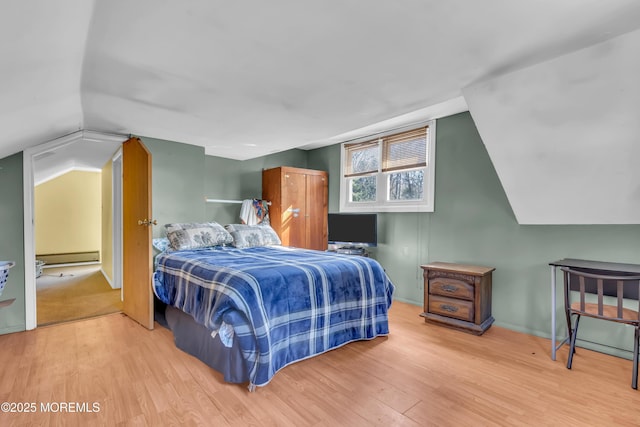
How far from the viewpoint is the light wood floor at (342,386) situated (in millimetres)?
1799

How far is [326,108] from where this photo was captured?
107 inches

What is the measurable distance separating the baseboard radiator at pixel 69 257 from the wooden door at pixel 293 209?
5.37m

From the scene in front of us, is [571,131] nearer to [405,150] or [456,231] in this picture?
[456,231]

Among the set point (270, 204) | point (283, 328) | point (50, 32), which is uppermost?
point (50, 32)

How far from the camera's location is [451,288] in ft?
10.6

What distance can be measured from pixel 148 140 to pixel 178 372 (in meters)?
2.72

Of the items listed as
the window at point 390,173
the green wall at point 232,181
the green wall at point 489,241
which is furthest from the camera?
the green wall at point 232,181

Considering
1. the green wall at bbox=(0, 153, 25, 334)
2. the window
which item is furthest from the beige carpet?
the window

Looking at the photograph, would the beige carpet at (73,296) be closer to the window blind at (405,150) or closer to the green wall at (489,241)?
the green wall at (489,241)

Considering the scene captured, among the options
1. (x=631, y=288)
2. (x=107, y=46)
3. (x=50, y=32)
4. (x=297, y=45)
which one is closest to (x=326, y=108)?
(x=297, y=45)

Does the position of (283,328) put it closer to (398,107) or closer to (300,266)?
(300,266)

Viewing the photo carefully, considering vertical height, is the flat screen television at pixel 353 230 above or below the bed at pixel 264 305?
above

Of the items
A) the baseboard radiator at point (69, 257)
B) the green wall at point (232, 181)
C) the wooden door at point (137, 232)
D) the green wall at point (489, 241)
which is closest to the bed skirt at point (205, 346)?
the wooden door at point (137, 232)

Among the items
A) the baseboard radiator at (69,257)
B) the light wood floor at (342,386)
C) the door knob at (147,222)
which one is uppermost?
the door knob at (147,222)
